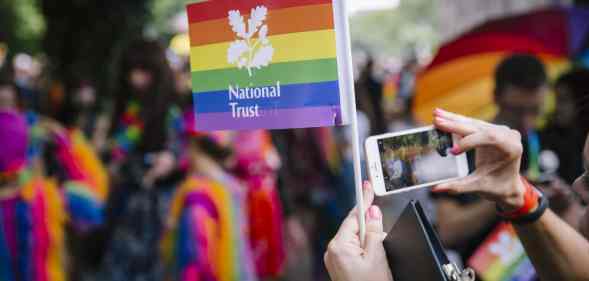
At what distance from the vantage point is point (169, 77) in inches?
231

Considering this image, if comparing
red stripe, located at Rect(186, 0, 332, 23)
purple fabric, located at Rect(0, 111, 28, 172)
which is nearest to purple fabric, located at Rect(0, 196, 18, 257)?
purple fabric, located at Rect(0, 111, 28, 172)

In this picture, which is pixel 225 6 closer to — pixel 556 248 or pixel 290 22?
pixel 290 22

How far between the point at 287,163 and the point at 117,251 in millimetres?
2469

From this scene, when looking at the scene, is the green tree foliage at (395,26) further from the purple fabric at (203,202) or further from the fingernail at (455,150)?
the fingernail at (455,150)

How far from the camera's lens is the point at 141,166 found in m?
5.21

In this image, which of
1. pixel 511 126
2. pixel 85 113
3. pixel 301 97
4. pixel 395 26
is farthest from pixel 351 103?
pixel 395 26

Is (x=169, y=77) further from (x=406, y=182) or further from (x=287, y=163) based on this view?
(x=406, y=182)

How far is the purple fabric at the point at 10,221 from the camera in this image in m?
4.40

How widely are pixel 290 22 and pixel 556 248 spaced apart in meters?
0.90

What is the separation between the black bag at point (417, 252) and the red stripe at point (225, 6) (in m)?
0.54

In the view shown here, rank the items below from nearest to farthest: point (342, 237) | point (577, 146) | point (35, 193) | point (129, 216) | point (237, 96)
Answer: point (342, 237)
point (237, 96)
point (577, 146)
point (35, 193)
point (129, 216)

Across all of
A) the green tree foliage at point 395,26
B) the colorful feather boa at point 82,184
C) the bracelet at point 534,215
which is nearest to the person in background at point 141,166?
the colorful feather boa at point 82,184

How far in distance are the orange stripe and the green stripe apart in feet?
0.26

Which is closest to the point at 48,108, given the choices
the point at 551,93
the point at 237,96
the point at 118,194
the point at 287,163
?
the point at 287,163
